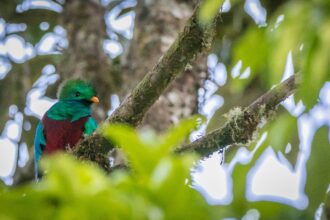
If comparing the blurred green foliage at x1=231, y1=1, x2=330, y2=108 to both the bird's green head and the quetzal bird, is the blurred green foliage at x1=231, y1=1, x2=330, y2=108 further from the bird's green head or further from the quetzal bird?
the bird's green head

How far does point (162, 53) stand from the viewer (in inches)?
202

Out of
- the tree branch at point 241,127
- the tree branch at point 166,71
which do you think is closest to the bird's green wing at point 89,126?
the tree branch at point 166,71

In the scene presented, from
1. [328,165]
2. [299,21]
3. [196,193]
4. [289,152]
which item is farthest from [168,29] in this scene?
[196,193]

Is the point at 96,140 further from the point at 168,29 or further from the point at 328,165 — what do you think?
the point at 168,29

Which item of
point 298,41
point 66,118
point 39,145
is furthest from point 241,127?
point 39,145

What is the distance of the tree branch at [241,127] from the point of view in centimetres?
334

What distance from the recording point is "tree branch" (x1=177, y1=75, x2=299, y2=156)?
3.34 m

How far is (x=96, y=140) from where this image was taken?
361 cm

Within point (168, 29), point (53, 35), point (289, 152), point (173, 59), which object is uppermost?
point (53, 35)

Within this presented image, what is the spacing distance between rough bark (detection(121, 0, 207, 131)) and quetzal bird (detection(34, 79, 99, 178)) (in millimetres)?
386

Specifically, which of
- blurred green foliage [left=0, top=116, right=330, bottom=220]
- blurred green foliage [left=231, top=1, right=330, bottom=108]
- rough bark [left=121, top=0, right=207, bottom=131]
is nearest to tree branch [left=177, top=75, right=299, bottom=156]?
blurred green foliage [left=231, top=1, right=330, bottom=108]

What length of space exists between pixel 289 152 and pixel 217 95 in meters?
1.36

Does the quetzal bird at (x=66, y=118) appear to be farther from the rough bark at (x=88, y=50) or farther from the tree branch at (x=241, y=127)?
the tree branch at (x=241, y=127)

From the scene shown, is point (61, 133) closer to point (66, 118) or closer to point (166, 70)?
point (66, 118)
